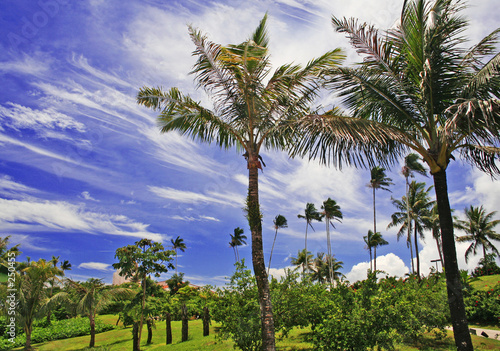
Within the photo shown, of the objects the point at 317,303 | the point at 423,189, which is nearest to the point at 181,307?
the point at 317,303

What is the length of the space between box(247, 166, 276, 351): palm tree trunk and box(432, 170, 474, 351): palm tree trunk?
14.7 ft

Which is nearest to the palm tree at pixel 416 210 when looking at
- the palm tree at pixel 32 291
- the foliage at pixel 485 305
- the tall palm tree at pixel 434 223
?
the tall palm tree at pixel 434 223

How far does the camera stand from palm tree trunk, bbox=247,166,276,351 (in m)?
8.56

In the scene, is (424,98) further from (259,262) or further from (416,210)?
(416,210)

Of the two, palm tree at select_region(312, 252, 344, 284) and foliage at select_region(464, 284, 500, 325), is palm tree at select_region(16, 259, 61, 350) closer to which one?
foliage at select_region(464, 284, 500, 325)

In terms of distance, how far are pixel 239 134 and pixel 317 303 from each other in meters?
6.84

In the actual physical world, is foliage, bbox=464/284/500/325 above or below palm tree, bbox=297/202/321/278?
below

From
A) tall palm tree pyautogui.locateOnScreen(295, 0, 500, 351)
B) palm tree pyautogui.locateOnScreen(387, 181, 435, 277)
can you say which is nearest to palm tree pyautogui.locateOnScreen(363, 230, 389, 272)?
palm tree pyautogui.locateOnScreen(387, 181, 435, 277)

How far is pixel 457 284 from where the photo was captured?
7609mm

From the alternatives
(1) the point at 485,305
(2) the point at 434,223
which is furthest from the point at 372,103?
(2) the point at 434,223

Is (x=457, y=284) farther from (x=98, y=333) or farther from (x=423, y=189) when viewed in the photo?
(x=98, y=333)

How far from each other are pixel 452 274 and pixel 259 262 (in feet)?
16.2

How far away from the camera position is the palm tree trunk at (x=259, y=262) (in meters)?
8.56

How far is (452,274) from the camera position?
7.81m
